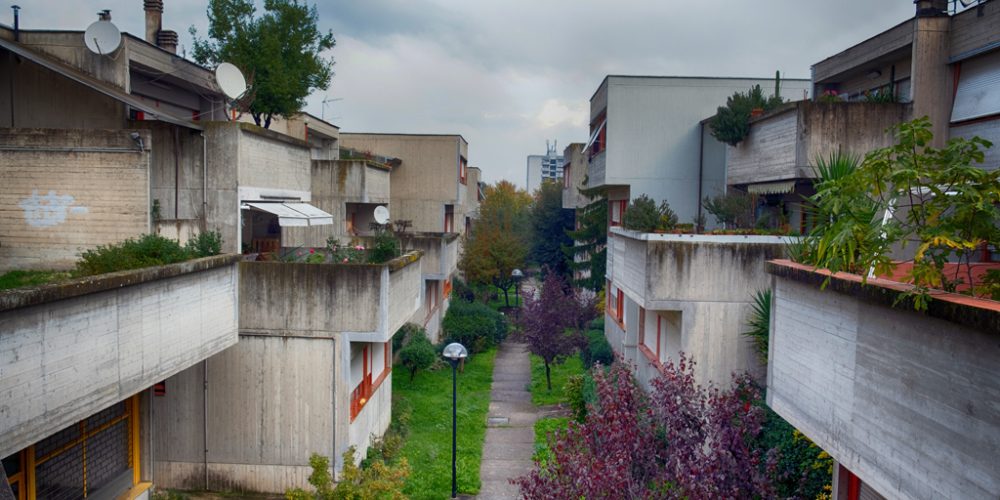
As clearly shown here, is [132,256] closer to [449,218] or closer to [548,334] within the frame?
[548,334]

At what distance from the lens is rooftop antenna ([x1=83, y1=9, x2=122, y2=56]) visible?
43.1 feet

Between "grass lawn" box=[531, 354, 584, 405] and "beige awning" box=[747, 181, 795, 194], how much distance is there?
6.59 meters

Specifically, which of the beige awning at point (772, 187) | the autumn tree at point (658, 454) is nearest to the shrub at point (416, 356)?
the beige awning at point (772, 187)

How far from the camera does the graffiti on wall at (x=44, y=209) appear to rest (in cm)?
1148

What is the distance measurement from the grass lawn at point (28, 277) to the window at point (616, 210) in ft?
55.9

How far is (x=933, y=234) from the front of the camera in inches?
197

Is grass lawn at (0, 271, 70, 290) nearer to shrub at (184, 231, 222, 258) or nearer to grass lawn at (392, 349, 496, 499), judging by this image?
shrub at (184, 231, 222, 258)

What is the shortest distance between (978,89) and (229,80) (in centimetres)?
1395

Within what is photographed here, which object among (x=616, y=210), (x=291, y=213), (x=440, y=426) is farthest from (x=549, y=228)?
(x=291, y=213)

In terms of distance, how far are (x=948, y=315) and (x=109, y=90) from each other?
12.7 m

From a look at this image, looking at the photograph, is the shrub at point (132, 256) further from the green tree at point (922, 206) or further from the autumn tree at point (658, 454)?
the green tree at point (922, 206)

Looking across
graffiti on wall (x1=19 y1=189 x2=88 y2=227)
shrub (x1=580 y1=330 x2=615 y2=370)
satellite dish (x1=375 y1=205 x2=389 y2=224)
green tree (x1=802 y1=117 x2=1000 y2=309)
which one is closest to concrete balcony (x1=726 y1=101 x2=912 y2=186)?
green tree (x1=802 y1=117 x2=1000 y2=309)

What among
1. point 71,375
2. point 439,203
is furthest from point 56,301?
point 439,203

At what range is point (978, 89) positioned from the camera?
13.2 metres
